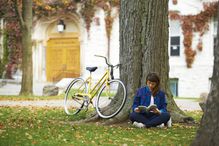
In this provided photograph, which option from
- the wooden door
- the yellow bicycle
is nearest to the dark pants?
the yellow bicycle

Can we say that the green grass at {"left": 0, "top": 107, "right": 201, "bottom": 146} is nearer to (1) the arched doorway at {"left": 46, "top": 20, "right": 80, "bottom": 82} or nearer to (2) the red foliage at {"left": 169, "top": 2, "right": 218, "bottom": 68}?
(2) the red foliage at {"left": 169, "top": 2, "right": 218, "bottom": 68}

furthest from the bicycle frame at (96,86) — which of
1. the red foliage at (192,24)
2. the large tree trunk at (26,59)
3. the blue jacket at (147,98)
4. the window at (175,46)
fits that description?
the window at (175,46)

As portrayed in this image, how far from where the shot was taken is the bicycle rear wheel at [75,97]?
9.73m

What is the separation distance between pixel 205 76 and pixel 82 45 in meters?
7.39

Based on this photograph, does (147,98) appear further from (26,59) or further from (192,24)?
(192,24)

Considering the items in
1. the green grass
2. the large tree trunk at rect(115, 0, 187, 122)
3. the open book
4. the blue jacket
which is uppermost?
the large tree trunk at rect(115, 0, 187, 122)

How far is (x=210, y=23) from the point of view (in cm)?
2562

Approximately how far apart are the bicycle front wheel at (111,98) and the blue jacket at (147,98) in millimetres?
476

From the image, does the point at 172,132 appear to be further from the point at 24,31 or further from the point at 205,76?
the point at 205,76

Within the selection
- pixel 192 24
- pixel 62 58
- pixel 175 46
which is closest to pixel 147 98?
pixel 192 24

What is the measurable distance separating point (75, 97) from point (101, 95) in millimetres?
985

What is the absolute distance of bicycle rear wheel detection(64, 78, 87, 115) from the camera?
9734 mm

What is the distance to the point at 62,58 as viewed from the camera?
28.9m

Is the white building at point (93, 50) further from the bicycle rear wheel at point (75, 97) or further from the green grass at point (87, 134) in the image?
the green grass at point (87, 134)
